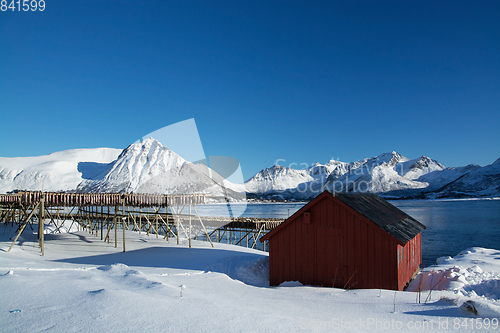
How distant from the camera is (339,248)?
11.9 meters

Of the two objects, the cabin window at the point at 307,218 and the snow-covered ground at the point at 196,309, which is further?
the cabin window at the point at 307,218

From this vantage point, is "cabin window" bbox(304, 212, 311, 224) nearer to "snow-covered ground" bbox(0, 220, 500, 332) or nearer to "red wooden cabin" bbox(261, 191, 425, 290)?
"red wooden cabin" bbox(261, 191, 425, 290)

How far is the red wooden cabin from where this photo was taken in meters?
11.3

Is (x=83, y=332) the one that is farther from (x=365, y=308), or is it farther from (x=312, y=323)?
(x=365, y=308)

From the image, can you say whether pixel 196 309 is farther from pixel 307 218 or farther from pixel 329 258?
pixel 329 258

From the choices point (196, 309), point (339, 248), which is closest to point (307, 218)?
point (339, 248)

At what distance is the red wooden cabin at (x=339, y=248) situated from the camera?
11305 millimetres

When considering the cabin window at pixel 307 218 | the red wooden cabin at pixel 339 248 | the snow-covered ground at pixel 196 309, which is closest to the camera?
the snow-covered ground at pixel 196 309

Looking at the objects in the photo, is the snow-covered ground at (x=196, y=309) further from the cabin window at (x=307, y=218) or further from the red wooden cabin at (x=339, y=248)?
the cabin window at (x=307, y=218)

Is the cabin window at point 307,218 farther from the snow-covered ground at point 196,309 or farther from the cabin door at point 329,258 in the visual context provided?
the snow-covered ground at point 196,309

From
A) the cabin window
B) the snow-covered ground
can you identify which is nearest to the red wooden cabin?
the cabin window

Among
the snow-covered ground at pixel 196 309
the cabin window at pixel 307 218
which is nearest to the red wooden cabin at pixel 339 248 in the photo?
the cabin window at pixel 307 218

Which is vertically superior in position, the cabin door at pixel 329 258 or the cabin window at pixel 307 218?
the cabin window at pixel 307 218

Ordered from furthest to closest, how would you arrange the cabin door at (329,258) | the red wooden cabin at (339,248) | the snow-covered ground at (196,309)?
the cabin door at (329,258) → the red wooden cabin at (339,248) → the snow-covered ground at (196,309)
